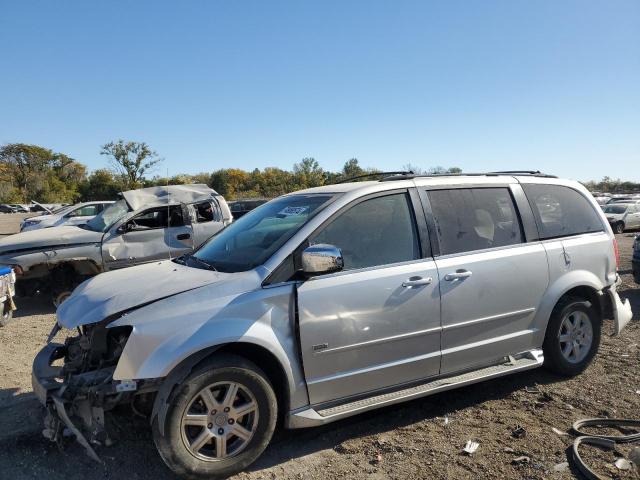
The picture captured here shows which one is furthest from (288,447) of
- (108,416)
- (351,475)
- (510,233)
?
(510,233)

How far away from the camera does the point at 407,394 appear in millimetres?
3664

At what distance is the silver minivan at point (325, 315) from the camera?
3.04 meters

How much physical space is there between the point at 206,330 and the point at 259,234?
1101 millimetres

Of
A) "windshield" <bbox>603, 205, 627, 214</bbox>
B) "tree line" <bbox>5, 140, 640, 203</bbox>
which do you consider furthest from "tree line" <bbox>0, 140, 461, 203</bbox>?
"windshield" <bbox>603, 205, 627, 214</bbox>

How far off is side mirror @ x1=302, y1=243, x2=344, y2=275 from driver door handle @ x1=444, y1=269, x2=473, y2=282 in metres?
1.05

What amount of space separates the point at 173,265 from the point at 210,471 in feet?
5.59

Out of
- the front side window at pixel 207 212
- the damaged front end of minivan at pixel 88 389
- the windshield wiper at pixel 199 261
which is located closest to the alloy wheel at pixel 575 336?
the windshield wiper at pixel 199 261

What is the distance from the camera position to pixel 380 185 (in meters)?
3.98

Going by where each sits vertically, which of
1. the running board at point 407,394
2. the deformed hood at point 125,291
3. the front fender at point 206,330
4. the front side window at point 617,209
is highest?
the deformed hood at point 125,291

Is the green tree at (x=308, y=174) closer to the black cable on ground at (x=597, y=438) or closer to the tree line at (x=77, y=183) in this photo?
the tree line at (x=77, y=183)

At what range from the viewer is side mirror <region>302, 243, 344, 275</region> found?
3.26 meters

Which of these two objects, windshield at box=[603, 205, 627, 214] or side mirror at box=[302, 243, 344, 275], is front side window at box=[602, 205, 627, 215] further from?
side mirror at box=[302, 243, 344, 275]

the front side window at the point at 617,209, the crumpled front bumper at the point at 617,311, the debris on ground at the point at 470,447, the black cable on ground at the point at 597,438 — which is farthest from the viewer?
the front side window at the point at 617,209


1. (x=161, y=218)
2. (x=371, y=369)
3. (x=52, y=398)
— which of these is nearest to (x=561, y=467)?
(x=371, y=369)
